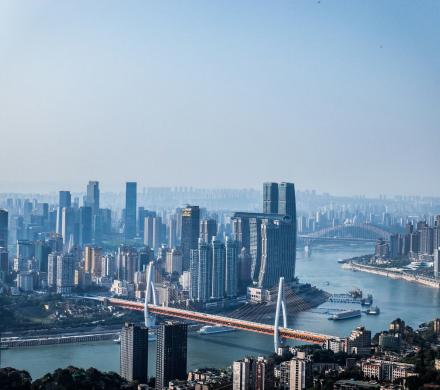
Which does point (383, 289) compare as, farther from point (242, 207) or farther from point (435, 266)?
point (242, 207)

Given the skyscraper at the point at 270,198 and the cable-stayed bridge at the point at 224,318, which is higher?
the skyscraper at the point at 270,198

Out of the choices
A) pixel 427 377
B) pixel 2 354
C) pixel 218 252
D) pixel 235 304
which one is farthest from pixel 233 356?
pixel 218 252

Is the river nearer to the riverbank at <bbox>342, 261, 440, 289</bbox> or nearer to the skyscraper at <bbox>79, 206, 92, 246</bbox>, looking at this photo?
the riverbank at <bbox>342, 261, 440, 289</bbox>

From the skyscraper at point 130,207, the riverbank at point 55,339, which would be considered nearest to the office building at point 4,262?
the riverbank at point 55,339

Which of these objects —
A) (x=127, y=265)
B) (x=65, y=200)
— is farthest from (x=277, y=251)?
(x=65, y=200)

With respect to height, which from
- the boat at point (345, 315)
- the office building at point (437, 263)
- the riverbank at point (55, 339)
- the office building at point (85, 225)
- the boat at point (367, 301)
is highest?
the office building at point (85, 225)

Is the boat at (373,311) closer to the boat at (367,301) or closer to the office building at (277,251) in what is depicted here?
the boat at (367,301)

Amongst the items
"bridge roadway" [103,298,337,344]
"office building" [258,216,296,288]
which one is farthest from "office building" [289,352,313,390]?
"office building" [258,216,296,288]
